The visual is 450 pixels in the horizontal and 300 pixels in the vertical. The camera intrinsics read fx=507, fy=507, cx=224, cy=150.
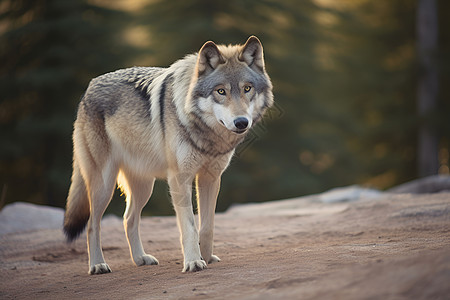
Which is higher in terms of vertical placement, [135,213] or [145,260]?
[135,213]

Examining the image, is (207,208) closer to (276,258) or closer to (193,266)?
(193,266)

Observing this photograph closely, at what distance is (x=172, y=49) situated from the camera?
16516mm

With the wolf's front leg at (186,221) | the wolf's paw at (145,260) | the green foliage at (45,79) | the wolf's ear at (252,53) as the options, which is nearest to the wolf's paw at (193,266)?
the wolf's front leg at (186,221)

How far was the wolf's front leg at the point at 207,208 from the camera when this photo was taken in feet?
14.0

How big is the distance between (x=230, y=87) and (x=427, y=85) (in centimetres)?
1384

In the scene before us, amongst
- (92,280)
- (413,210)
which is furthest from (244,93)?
(413,210)

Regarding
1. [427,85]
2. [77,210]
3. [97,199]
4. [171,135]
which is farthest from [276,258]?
[427,85]

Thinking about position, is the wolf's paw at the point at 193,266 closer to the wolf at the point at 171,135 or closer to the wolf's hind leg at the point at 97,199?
the wolf at the point at 171,135

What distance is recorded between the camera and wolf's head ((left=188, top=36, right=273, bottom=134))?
386 centimetres

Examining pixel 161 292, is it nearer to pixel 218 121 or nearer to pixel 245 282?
pixel 245 282

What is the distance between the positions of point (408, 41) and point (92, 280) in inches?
657

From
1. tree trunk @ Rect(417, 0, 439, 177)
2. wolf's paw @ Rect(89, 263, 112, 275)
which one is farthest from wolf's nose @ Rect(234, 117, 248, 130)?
tree trunk @ Rect(417, 0, 439, 177)

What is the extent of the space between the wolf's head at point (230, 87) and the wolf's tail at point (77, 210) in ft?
5.35

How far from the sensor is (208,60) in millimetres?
4145
